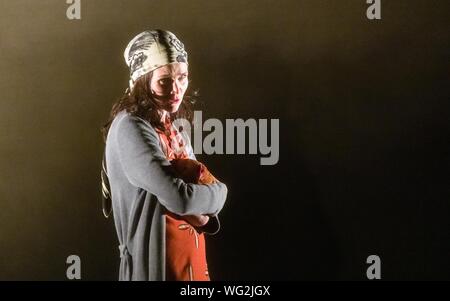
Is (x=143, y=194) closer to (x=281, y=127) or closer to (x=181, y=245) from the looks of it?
(x=181, y=245)

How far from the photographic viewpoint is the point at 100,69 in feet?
7.85

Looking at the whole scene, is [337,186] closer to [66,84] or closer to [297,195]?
[297,195]

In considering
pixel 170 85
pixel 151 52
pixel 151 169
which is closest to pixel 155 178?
pixel 151 169

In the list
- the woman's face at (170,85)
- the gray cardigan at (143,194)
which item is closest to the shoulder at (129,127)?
the gray cardigan at (143,194)

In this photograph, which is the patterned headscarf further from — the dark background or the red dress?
the red dress

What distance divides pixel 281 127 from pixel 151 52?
0.55 meters

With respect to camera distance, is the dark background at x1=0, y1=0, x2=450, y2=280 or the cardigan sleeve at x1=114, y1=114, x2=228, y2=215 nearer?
the cardigan sleeve at x1=114, y1=114, x2=228, y2=215

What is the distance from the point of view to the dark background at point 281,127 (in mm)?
2395

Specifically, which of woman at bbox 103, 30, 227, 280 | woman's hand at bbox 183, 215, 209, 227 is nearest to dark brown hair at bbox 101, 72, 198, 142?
woman at bbox 103, 30, 227, 280

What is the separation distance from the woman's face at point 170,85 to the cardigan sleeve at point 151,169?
11 cm

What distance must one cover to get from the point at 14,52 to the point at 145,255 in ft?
2.90

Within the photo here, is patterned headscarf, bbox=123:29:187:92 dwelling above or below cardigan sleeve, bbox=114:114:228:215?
above

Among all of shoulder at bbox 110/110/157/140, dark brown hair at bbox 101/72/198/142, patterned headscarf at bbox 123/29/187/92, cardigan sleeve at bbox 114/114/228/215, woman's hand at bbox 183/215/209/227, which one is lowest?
woman's hand at bbox 183/215/209/227

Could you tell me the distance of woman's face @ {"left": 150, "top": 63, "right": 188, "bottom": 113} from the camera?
2.35 meters
